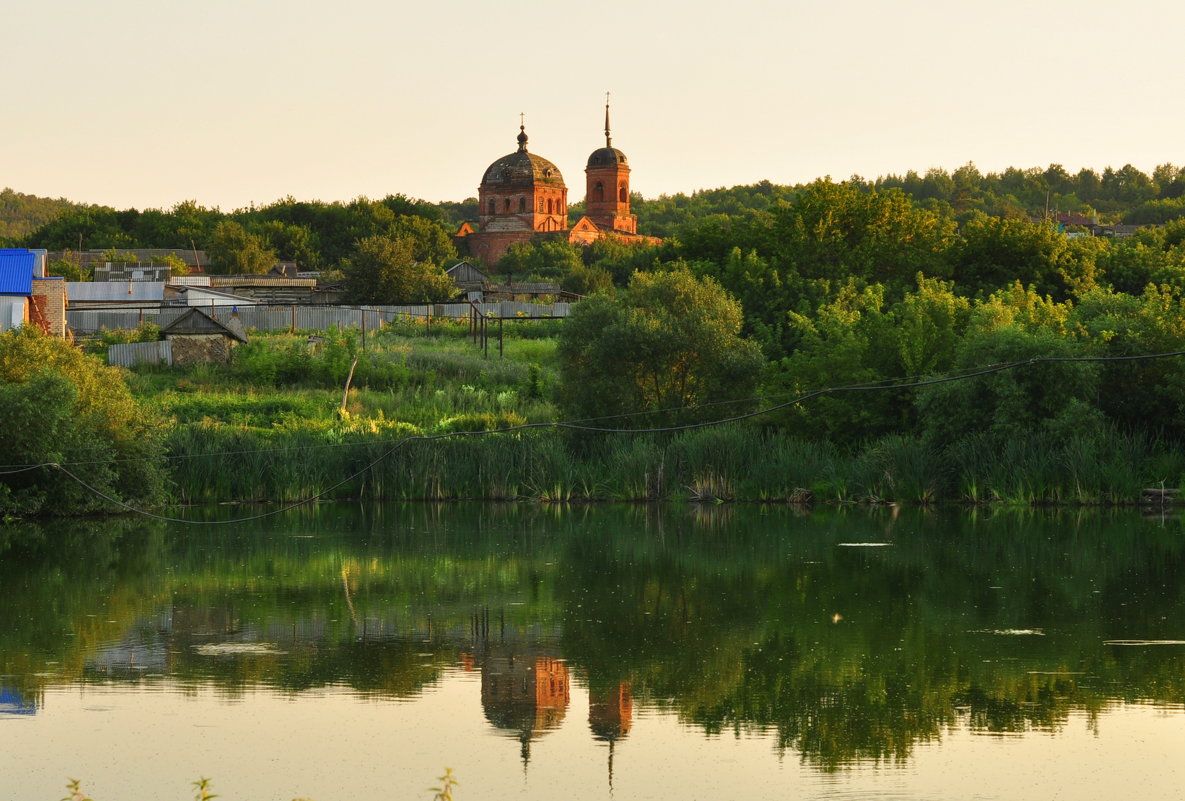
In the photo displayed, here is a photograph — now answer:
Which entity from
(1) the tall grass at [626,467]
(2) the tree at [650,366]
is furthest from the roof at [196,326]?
(2) the tree at [650,366]

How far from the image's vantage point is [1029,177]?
6048 inches

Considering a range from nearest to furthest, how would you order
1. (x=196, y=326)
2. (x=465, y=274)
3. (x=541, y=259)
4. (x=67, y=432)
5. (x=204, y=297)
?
(x=67, y=432) → (x=196, y=326) → (x=204, y=297) → (x=465, y=274) → (x=541, y=259)

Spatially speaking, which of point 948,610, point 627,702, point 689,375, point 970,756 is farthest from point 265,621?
point 689,375

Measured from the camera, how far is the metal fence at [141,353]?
5141 cm

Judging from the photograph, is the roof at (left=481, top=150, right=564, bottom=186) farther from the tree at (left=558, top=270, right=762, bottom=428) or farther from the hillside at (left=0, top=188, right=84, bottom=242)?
the tree at (left=558, top=270, right=762, bottom=428)

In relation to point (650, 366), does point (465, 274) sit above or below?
above

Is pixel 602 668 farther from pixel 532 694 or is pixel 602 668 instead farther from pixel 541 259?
pixel 541 259

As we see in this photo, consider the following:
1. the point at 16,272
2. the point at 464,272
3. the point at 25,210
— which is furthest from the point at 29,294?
the point at 25,210

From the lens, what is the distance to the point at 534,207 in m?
Answer: 130

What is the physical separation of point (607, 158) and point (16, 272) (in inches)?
3681

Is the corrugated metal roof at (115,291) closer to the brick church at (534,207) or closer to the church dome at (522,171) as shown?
the brick church at (534,207)

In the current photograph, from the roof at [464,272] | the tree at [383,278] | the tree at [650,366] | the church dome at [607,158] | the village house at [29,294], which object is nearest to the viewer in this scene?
the tree at [650,366]

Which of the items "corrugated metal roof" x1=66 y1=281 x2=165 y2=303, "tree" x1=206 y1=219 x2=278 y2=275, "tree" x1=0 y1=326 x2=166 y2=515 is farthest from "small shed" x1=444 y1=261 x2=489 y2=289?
"tree" x1=0 y1=326 x2=166 y2=515

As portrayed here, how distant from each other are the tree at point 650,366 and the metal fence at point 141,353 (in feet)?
52.9
